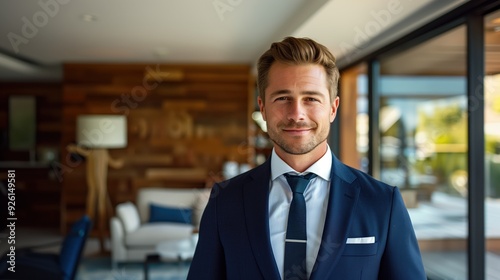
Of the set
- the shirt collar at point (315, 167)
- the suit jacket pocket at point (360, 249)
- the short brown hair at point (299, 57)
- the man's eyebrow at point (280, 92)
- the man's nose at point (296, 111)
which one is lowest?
the suit jacket pocket at point (360, 249)

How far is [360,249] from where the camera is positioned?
96 centimetres

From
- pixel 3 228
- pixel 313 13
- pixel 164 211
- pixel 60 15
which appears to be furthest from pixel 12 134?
pixel 313 13

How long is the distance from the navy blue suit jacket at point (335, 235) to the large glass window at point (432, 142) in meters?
2.44

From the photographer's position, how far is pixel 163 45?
5383mm

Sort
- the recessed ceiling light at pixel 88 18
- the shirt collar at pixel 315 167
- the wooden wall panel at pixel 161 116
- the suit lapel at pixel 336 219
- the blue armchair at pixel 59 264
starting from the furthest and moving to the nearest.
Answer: the wooden wall panel at pixel 161 116 → the recessed ceiling light at pixel 88 18 → the blue armchair at pixel 59 264 → the shirt collar at pixel 315 167 → the suit lapel at pixel 336 219

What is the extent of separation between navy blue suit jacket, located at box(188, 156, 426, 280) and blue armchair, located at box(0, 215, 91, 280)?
2.69 meters

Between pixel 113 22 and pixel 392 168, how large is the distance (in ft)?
9.44

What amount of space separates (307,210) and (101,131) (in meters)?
4.96

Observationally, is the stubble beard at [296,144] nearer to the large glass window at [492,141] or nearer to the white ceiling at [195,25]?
the large glass window at [492,141]

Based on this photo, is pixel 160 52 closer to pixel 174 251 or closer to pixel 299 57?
pixel 174 251

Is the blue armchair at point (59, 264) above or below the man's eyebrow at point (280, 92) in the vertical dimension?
below

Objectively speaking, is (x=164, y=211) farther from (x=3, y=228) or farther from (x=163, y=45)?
(x=3, y=228)

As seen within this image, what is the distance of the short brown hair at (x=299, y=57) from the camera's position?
1.00 metres

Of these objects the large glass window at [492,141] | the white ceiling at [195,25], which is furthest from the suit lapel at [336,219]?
the white ceiling at [195,25]
